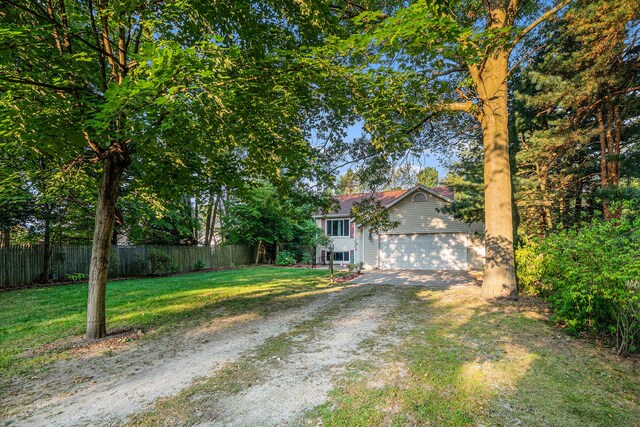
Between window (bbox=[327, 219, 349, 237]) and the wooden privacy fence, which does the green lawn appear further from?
window (bbox=[327, 219, 349, 237])

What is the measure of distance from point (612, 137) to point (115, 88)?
15.0 meters

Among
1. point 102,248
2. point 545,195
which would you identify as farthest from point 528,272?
point 102,248

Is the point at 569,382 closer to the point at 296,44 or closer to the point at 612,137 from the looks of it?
the point at 296,44

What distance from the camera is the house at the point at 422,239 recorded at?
16.2 meters

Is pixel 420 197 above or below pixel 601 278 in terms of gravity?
above

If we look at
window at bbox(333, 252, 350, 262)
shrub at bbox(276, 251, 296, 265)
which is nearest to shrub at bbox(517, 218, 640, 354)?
shrub at bbox(276, 251, 296, 265)

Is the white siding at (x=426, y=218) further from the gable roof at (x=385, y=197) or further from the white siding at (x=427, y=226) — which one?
the gable roof at (x=385, y=197)

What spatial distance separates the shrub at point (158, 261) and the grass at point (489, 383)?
14577mm

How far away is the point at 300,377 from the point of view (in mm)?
3617

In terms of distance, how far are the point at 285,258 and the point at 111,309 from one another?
1498 cm

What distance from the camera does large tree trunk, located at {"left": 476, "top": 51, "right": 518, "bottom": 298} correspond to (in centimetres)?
768

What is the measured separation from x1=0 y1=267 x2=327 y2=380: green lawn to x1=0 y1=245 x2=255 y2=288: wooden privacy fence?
62.5 inches

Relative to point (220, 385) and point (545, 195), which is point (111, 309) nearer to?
point (220, 385)

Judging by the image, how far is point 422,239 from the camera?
17.2m
